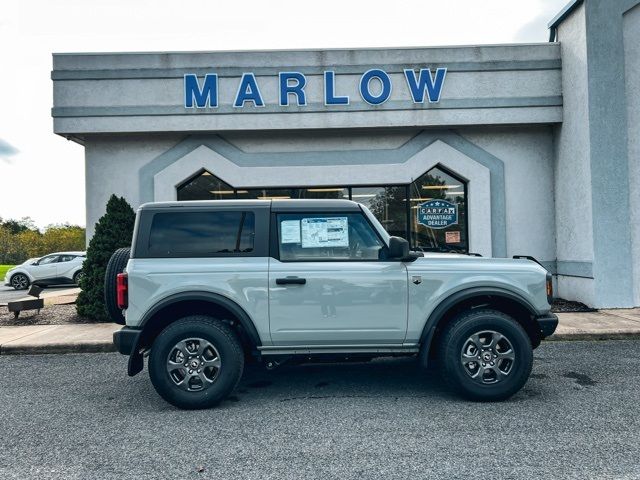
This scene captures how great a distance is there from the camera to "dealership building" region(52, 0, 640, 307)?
916 cm

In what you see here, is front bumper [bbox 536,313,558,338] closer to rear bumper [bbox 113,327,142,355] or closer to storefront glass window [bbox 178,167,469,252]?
rear bumper [bbox 113,327,142,355]

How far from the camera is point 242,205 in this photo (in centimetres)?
462

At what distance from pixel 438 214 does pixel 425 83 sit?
115 inches

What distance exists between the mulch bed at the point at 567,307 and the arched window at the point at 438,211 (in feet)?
7.31

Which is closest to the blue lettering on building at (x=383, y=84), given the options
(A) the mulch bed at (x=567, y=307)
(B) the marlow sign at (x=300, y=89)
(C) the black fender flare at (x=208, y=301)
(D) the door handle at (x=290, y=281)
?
(B) the marlow sign at (x=300, y=89)

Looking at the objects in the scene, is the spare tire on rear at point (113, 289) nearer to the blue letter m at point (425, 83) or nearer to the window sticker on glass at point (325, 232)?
the window sticker on glass at point (325, 232)

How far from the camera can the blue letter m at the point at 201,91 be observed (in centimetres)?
1007

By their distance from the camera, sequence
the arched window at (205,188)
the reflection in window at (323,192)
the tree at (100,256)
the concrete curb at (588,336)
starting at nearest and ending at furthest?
the concrete curb at (588,336), the tree at (100,256), the reflection in window at (323,192), the arched window at (205,188)

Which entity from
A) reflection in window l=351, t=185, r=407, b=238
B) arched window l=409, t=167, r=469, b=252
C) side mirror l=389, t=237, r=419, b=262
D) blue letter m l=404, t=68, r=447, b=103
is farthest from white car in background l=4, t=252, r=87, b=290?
side mirror l=389, t=237, r=419, b=262

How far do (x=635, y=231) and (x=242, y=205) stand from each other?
843 centimetres

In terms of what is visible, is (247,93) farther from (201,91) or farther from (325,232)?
(325,232)

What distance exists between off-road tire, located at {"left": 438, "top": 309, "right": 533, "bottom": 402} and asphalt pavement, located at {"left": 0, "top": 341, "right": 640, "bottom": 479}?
0.13m

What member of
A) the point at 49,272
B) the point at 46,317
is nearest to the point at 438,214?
the point at 46,317

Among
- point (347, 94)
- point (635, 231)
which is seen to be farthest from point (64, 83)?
point (635, 231)
